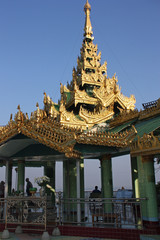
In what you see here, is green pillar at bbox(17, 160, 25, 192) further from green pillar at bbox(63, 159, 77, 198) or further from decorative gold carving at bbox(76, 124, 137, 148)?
decorative gold carving at bbox(76, 124, 137, 148)

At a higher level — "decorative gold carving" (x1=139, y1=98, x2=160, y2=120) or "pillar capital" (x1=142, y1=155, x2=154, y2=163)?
"decorative gold carving" (x1=139, y1=98, x2=160, y2=120)

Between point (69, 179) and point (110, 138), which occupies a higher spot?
point (110, 138)

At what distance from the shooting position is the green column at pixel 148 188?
748cm

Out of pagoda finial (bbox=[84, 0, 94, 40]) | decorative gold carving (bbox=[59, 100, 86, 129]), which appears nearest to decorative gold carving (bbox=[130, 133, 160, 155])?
decorative gold carving (bbox=[59, 100, 86, 129])

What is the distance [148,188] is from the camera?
7.74 meters

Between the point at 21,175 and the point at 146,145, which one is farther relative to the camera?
the point at 21,175

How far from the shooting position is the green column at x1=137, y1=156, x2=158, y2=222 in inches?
295

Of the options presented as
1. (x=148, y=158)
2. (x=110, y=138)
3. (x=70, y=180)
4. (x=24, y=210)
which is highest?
(x=110, y=138)

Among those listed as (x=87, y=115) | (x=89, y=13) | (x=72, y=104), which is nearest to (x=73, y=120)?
(x=87, y=115)

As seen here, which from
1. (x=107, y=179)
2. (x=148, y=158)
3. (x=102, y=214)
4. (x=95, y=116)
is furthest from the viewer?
(x=95, y=116)

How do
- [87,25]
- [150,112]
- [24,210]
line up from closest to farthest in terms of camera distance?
[24,210] < [150,112] < [87,25]

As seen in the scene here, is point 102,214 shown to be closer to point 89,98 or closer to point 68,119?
point 68,119

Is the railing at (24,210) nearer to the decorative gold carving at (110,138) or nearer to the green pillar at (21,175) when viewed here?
the decorative gold carving at (110,138)

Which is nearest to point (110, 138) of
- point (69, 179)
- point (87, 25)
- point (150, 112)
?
point (150, 112)
